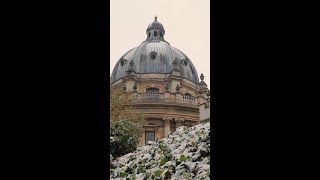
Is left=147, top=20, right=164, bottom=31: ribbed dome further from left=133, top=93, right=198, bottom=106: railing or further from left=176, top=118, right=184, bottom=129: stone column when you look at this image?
left=176, top=118, right=184, bottom=129: stone column

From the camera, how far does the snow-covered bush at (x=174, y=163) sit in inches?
275

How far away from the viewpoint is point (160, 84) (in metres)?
36.6

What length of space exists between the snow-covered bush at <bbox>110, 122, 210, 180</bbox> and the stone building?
1938 cm

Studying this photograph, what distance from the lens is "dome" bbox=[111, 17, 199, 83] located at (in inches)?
1515

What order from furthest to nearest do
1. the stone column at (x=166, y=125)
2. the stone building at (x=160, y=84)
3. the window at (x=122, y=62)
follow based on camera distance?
the window at (x=122, y=62), the stone building at (x=160, y=84), the stone column at (x=166, y=125)

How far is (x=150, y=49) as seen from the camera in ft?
134

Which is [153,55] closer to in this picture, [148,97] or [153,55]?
[153,55]

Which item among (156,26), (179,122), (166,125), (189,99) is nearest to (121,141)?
(166,125)

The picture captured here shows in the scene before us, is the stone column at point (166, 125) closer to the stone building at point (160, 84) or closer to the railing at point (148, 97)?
the stone building at point (160, 84)

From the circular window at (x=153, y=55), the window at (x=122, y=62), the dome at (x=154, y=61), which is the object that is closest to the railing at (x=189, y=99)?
the dome at (x=154, y=61)
